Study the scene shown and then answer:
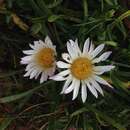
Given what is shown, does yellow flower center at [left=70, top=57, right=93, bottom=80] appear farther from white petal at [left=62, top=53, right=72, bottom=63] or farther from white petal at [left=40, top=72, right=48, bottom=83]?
white petal at [left=40, top=72, right=48, bottom=83]

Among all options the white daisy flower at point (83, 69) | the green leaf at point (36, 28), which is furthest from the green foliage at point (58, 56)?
the white daisy flower at point (83, 69)

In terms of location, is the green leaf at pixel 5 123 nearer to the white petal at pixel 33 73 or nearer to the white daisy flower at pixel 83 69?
the white petal at pixel 33 73

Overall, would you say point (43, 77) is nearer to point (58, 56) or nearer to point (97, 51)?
point (58, 56)

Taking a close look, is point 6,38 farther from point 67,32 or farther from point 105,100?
point 105,100

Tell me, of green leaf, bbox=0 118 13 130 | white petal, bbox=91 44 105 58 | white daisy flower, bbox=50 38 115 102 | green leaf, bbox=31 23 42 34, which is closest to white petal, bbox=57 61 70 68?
white daisy flower, bbox=50 38 115 102

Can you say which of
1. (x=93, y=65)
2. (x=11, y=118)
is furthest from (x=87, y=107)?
(x=11, y=118)
